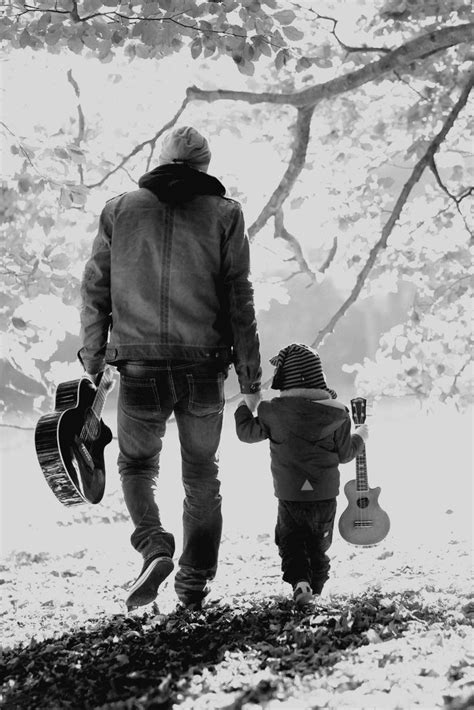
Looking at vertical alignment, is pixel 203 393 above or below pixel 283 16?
below

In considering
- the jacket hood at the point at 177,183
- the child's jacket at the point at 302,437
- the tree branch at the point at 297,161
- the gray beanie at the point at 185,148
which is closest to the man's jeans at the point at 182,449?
the child's jacket at the point at 302,437

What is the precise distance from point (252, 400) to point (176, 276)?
72cm

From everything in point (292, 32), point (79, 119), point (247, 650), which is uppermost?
point (79, 119)

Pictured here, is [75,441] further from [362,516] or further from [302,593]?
[362,516]

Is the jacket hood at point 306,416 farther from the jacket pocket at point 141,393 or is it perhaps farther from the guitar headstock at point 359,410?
the jacket pocket at point 141,393

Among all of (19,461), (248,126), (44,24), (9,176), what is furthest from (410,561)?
(19,461)

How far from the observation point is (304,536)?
4746 mm

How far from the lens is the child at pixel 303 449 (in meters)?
4.63

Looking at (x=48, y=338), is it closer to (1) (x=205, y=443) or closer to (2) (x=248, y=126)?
(2) (x=248, y=126)

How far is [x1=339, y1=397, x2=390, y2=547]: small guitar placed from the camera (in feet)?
16.6

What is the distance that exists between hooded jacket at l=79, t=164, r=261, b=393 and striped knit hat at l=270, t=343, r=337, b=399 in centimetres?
53

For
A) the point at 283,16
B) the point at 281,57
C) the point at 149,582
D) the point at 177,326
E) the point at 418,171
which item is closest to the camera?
the point at 149,582

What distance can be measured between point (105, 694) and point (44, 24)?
373 cm

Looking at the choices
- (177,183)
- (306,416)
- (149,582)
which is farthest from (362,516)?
(177,183)
